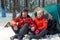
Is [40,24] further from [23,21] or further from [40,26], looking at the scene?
[23,21]

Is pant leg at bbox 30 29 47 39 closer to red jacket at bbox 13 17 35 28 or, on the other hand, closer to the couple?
the couple

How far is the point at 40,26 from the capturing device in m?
1.98

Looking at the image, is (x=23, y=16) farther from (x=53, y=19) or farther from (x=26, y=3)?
(x=26, y=3)

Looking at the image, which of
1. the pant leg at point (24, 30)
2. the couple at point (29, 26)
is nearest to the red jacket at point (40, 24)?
the couple at point (29, 26)

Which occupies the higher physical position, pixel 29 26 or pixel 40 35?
pixel 29 26

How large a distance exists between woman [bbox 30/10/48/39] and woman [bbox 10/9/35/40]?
60mm

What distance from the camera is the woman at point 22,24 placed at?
74.0 inches

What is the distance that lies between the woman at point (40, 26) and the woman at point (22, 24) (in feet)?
0.20

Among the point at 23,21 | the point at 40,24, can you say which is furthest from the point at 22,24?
the point at 40,24

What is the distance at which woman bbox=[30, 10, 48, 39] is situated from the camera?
1.95 metres

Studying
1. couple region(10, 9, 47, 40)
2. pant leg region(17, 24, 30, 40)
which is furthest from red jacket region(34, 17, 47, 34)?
pant leg region(17, 24, 30, 40)

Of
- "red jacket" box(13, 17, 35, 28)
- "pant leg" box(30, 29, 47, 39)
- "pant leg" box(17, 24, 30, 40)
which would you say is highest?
"red jacket" box(13, 17, 35, 28)

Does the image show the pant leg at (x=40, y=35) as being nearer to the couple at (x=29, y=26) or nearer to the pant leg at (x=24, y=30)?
the couple at (x=29, y=26)

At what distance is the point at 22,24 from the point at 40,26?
0.20 m
